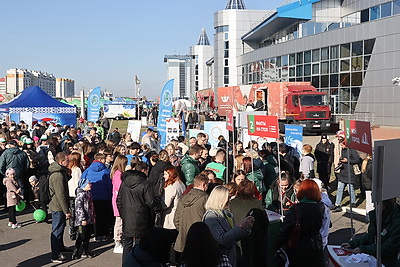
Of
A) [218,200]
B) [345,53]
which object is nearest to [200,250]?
[218,200]

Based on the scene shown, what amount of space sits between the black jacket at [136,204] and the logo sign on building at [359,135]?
128 inches

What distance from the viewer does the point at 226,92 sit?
131 ft

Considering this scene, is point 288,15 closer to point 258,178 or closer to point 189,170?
point 258,178

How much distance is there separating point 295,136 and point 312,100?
1573 cm

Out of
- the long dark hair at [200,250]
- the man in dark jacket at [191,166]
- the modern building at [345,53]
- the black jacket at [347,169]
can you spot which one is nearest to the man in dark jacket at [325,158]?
the black jacket at [347,169]

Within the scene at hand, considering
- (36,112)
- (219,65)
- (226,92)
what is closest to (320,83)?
(226,92)

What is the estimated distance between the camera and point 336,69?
37000mm

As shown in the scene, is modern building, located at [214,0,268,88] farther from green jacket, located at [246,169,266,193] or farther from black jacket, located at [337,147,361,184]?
green jacket, located at [246,169,266,193]

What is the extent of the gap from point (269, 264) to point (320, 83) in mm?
35626

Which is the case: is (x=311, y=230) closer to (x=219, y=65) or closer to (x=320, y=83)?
(x=320, y=83)

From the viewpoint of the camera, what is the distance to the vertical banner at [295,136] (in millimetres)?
13666

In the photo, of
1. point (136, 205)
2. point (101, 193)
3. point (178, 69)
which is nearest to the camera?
point (136, 205)

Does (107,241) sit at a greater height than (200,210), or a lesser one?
lesser

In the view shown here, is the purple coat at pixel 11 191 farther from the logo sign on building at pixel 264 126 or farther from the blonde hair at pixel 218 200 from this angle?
the blonde hair at pixel 218 200
